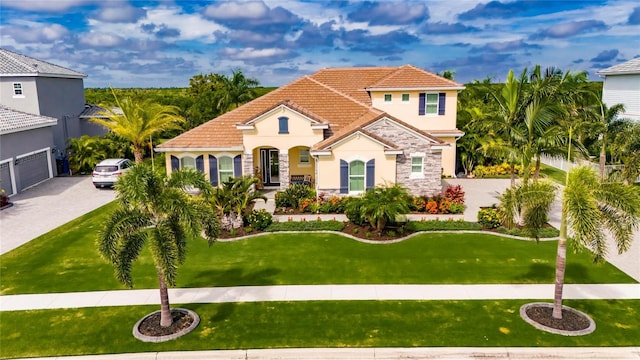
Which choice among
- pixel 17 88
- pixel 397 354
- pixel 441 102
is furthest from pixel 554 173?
pixel 17 88

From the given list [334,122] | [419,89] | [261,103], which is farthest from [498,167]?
[261,103]

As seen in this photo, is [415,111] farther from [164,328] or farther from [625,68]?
[164,328]

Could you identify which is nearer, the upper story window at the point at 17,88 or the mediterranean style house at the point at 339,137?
the mediterranean style house at the point at 339,137

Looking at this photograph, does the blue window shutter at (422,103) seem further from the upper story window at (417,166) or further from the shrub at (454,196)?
the shrub at (454,196)

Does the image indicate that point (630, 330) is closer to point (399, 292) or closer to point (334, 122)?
point (399, 292)

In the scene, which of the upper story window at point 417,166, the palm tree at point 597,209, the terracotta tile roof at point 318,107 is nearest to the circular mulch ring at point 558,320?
the palm tree at point 597,209

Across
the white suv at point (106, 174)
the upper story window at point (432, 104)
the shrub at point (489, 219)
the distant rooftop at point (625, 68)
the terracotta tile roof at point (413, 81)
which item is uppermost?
the distant rooftop at point (625, 68)
